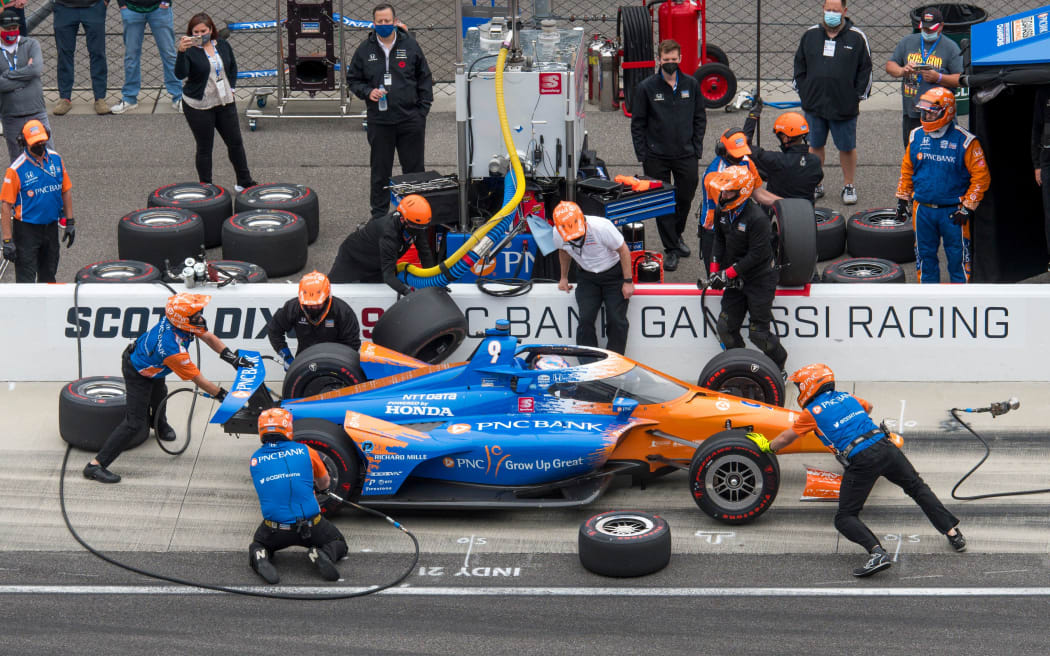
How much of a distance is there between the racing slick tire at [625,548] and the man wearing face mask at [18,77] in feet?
29.7

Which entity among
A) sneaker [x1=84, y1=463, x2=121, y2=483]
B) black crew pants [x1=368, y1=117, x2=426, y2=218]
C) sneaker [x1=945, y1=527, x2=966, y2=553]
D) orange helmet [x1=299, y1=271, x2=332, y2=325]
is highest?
black crew pants [x1=368, y1=117, x2=426, y2=218]

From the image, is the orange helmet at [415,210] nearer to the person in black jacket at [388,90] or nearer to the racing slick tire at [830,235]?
the person in black jacket at [388,90]

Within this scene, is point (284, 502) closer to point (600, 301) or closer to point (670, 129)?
point (600, 301)

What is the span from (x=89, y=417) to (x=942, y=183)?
759 cm

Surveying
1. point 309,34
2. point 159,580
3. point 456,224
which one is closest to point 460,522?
point 159,580

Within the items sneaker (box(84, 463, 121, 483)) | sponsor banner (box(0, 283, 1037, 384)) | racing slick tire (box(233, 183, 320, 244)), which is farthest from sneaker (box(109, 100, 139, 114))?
sneaker (box(84, 463, 121, 483))

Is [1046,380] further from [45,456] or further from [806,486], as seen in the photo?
[45,456]

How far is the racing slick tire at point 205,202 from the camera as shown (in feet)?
52.7

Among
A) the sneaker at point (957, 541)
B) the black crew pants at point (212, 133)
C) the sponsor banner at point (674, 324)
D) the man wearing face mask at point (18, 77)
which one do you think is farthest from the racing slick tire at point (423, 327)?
the man wearing face mask at point (18, 77)

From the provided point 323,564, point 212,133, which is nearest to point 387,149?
point 212,133

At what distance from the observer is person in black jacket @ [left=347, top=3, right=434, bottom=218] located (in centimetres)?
1581

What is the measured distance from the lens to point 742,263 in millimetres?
12695

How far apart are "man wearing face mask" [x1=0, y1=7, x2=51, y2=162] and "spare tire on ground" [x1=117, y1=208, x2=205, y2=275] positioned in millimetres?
2132

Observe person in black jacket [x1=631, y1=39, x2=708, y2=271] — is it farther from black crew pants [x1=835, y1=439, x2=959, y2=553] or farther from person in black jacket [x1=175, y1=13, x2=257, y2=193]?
black crew pants [x1=835, y1=439, x2=959, y2=553]
